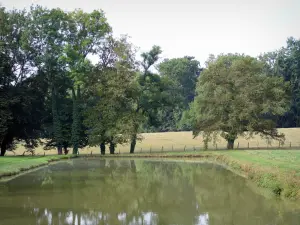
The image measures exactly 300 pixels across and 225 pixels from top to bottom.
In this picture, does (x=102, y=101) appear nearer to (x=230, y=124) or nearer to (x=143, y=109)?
(x=143, y=109)

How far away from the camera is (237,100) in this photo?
5478 cm

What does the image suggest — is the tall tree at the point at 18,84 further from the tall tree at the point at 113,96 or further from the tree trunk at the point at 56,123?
the tall tree at the point at 113,96

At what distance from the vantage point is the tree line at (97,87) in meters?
54.9

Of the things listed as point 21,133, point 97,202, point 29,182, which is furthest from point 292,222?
point 21,133

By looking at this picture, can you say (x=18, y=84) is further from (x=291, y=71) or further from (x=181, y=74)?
(x=181, y=74)

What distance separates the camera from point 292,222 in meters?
13.2

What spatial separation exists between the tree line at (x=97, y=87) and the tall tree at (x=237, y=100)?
5.5 inches

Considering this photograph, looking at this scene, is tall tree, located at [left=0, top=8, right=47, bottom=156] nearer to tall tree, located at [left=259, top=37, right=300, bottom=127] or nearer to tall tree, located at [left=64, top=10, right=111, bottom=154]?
tall tree, located at [left=64, top=10, right=111, bottom=154]

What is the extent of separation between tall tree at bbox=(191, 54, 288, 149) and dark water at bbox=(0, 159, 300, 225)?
29255 mm

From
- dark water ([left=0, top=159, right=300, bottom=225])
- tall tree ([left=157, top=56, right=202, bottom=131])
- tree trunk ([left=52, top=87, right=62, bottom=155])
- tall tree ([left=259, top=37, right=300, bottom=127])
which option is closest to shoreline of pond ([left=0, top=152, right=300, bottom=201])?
dark water ([left=0, top=159, right=300, bottom=225])

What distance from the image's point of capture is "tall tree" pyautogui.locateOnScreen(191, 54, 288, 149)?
54.1 metres

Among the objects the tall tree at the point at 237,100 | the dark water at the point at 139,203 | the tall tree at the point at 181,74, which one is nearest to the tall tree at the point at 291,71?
Result: the tall tree at the point at 181,74

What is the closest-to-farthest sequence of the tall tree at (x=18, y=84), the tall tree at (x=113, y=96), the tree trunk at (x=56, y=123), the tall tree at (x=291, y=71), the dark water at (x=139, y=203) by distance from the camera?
the dark water at (x=139, y=203) < the tall tree at (x=18, y=84) < the tall tree at (x=113, y=96) < the tree trunk at (x=56, y=123) < the tall tree at (x=291, y=71)

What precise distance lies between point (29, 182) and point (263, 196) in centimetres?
1522
